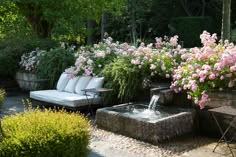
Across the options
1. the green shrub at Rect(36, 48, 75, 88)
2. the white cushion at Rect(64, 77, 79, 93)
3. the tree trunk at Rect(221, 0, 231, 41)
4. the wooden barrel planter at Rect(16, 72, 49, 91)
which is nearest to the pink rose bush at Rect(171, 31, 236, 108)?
the white cushion at Rect(64, 77, 79, 93)

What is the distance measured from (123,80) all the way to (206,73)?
175 cm

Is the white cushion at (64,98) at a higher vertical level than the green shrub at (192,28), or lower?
lower

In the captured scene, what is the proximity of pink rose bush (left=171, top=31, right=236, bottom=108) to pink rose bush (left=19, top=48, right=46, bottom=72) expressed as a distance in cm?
477

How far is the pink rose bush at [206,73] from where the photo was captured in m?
5.29

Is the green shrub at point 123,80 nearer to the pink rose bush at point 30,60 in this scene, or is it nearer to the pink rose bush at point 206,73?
the pink rose bush at point 206,73

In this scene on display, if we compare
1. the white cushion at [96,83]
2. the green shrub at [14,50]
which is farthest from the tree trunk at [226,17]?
the green shrub at [14,50]

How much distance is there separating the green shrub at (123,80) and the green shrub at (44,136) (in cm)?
274

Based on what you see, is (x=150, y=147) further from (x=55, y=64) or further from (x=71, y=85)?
(x=55, y=64)

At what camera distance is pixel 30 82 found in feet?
31.3

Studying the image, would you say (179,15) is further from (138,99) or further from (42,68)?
(138,99)

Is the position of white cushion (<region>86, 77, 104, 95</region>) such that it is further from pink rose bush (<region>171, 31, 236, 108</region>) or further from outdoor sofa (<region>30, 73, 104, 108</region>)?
pink rose bush (<region>171, 31, 236, 108</region>)

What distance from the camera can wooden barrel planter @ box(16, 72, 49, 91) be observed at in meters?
8.62

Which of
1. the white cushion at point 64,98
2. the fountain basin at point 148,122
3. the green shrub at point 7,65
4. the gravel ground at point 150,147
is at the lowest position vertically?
the gravel ground at point 150,147

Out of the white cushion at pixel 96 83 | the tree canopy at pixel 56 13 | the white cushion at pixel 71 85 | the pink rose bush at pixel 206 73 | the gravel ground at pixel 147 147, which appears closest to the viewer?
the gravel ground at pixel 147 147
